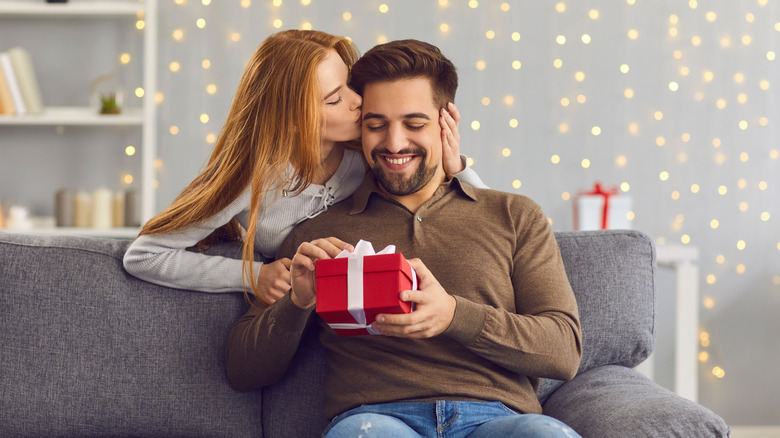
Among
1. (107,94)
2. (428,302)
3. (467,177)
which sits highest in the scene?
(107,94)

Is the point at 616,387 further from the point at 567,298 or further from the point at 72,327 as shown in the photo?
the point at 72,327

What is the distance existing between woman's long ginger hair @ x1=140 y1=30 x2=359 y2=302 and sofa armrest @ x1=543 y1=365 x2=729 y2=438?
0.65m

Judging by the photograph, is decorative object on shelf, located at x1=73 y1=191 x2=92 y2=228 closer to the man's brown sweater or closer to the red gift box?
the man's brown sweater

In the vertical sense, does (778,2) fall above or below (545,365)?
above

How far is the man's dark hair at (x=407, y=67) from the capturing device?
140 cm

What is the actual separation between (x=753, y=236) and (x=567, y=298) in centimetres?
190

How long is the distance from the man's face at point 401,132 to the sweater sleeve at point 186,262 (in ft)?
0.93

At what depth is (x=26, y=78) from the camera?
264cm

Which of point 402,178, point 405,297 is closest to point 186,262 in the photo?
point 402,178

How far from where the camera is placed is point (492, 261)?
4.34 ft

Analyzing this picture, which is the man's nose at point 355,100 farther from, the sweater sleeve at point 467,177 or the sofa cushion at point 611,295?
the sofa cushion at point 611,295

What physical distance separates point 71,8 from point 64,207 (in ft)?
2.47

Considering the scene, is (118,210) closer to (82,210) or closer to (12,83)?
(82,210)

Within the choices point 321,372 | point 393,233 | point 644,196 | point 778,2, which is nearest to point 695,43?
point 778,2
